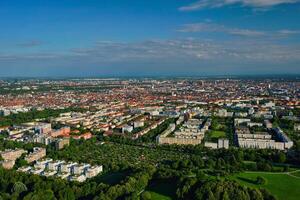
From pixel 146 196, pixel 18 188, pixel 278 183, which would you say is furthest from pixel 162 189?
pixel 18 188

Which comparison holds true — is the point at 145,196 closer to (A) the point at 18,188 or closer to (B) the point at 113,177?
(B) the point at 113,177

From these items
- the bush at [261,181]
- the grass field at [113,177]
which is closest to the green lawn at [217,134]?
the bush at [261,181]

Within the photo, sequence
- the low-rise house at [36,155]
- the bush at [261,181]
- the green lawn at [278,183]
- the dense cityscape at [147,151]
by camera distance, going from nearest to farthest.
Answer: the dense cityscape at [147,151], the green lawn at [278,183], the bush at [261,181], the low-rise house at [36,155]

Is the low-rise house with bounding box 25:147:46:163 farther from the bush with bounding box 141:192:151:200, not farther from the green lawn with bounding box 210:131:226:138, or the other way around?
the green lawn with bounding box 210:131:226:138

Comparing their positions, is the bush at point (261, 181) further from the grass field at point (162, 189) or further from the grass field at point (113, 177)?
the grass field at point (113, 177)

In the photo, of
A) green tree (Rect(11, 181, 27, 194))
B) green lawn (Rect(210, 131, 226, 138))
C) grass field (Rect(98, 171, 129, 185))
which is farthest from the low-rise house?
green lawn (Rect(210, 131, 226, 138))

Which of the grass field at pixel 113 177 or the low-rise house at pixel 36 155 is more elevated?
the low-rise house at pixel 36 155
